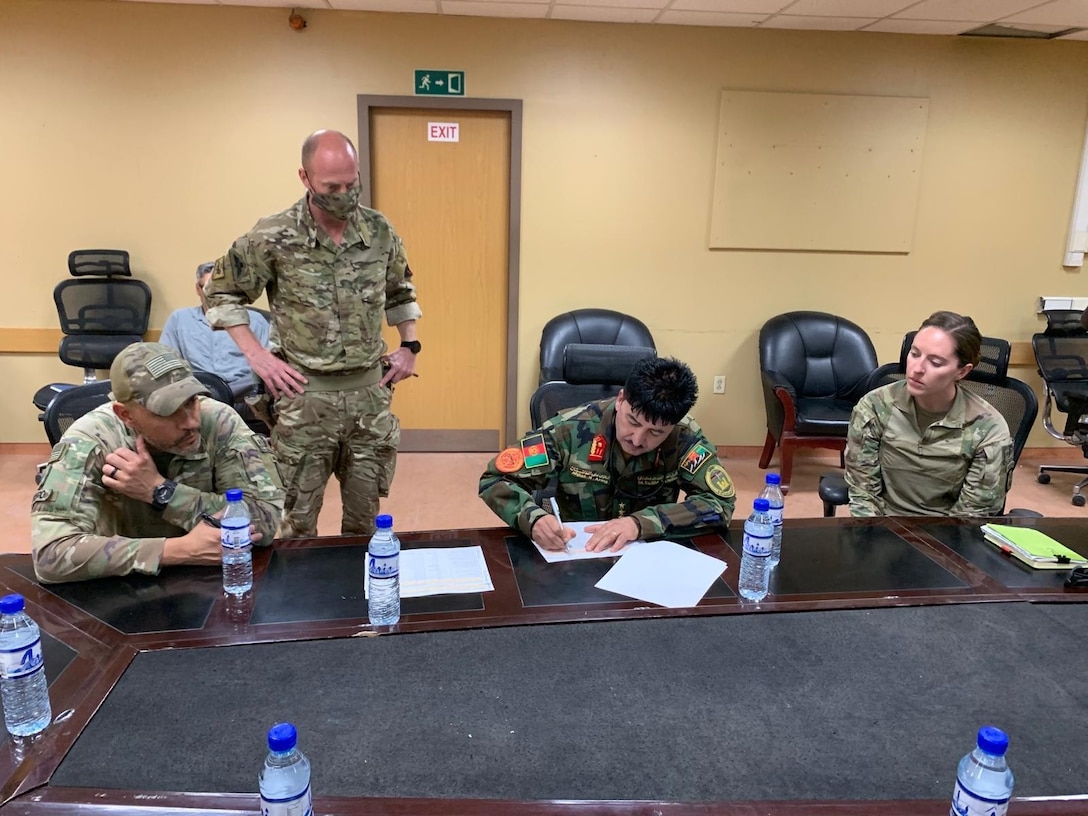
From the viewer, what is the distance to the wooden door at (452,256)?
410 cm

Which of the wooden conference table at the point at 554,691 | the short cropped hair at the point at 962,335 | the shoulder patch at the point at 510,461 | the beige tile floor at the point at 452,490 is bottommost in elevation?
the beige tile floor at the point at 452,490

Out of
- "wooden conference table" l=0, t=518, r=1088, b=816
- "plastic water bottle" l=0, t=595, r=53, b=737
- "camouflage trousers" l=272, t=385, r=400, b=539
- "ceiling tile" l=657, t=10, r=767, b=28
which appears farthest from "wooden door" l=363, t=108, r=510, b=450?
"plastic water bottle" l=0, t=595, r=53, b=737

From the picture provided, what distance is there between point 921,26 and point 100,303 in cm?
455

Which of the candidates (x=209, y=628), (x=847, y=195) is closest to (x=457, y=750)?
(x=209, y=628)

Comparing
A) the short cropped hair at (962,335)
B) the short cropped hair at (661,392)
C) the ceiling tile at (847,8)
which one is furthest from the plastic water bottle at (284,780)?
the ceiling tile at (847,8)

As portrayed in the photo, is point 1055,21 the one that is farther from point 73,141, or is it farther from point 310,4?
point 73,141

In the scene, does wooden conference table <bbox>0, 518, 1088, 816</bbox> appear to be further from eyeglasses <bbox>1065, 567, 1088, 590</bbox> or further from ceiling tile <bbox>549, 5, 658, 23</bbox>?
ceiling tile <bbox>549, 5, 658, 23</bbox>

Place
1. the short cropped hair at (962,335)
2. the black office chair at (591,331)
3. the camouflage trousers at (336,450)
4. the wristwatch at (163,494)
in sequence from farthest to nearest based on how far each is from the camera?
1. the black office chair at (591,331)
2. the camouflage trousers at (336,450)
3. the short cropped hair at (962,335)
4. the wristwatch at (163,494)

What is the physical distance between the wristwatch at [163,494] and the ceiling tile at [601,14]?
123 inches

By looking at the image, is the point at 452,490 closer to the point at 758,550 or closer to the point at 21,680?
the point at 758,550

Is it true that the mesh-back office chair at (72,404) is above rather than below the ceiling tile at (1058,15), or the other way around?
below

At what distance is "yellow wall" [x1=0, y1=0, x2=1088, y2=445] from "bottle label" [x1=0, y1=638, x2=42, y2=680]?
339 centimetres

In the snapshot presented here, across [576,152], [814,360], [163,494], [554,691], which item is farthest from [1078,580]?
[576,152]

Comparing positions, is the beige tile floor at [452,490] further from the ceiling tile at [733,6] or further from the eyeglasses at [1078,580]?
the ceiling tile at [733,6]
